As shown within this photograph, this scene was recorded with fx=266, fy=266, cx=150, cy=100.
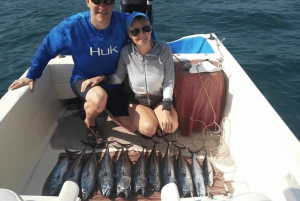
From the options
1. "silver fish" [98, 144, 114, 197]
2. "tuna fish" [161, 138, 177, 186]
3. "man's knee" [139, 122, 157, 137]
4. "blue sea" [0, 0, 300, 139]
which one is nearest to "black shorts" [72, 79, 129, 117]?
"man's knee" [139, 122, 157, 137]

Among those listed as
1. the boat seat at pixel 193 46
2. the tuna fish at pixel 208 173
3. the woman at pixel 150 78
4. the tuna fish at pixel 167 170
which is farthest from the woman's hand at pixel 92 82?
the boat seat at pixel 193 46

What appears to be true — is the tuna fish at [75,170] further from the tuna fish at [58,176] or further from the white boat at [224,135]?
the white boat at [224,135]

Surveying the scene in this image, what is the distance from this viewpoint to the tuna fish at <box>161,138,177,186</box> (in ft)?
9.73

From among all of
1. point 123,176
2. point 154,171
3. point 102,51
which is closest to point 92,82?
point 102,51

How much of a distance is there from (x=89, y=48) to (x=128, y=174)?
1.50 meters

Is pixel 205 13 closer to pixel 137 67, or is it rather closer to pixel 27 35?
pixel 27 35

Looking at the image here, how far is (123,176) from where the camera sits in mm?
2936

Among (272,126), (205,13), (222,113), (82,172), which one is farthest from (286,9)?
(82,172)

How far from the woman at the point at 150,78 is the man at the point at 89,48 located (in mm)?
153

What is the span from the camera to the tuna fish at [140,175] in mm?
2859

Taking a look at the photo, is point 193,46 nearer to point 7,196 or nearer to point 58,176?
point 58,176

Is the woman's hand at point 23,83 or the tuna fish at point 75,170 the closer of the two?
the tuna fish at point 75,170

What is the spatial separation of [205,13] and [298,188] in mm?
10246

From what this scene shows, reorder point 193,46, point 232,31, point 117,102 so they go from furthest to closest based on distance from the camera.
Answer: point 232,31
point 193,46
point 117,102
